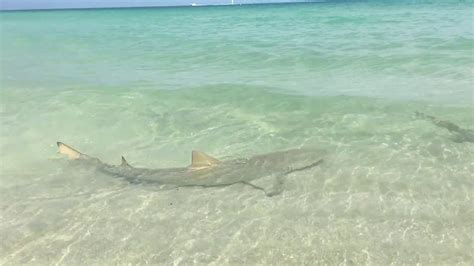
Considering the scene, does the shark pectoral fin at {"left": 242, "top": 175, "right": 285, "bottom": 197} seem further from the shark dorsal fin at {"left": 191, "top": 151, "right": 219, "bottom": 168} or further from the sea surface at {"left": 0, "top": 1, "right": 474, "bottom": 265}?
the shark dorsal fin at {"left": 191, "top": 151, "right": 219, "bottom": 168}

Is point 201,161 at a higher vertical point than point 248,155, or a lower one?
higher

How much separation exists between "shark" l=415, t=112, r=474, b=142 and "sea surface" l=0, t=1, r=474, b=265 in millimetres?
113

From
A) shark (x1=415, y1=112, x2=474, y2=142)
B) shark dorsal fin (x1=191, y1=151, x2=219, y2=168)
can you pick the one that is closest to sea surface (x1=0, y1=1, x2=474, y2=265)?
shark (x1=415, y1=112, x2=474, y2=142)

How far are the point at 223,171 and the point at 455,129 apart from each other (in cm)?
407

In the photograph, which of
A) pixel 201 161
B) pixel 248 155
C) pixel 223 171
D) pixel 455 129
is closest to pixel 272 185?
pixel 223 171

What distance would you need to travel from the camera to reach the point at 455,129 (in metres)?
7.98

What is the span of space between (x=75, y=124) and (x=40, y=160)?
200 centimetres

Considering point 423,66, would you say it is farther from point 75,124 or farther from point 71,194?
point 71,194

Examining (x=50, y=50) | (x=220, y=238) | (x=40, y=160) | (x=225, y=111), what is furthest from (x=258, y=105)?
(x=50, y=50)

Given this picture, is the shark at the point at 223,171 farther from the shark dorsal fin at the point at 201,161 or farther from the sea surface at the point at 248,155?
the sea surface at the point at 248,155

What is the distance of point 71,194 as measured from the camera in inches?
250

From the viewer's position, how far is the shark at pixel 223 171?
6355mm

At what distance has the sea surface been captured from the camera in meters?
4.97

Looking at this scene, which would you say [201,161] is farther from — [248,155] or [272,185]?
[248,155]
